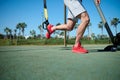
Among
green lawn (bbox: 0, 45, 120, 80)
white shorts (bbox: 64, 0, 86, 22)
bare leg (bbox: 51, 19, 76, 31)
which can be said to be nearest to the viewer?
green lawn (bbox: 0, 45, 120, 80)

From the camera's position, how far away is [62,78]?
1782 mm

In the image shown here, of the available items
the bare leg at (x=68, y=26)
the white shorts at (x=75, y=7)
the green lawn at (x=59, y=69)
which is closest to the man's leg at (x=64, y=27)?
the bare leg at (x=68, y=26)

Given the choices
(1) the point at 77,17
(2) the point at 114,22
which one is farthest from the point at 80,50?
(2) the point at 114,22

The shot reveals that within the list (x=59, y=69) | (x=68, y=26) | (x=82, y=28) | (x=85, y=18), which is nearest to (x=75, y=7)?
(x=85, y=18)

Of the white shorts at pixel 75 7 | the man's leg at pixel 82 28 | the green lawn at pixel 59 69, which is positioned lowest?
the green lawn at pixel 59 69

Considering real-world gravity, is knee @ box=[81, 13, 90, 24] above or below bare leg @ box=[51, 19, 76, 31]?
above

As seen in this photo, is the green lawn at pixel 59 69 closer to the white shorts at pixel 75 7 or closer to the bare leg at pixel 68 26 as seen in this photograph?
the white shorts at pixel 75 7

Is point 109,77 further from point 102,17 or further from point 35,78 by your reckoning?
point 102,17

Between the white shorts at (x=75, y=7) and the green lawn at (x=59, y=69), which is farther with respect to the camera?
the white shorts at (x=75, y=7)

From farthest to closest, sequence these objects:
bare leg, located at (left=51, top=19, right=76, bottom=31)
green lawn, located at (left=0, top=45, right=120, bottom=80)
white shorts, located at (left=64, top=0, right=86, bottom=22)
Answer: bare leg, located at (left=51, top=19, right=76, bottom=31) < white shorts, located at (left=64, top=0, right=86, bottom=22) < green lawn, located at (left=0, top=45, right=120, bottom=80)

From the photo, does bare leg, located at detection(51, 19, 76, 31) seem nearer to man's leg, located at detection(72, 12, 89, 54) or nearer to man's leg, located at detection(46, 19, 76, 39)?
man's leg, located at detection(46, 19, 76, 39)

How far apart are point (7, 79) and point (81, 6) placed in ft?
9.82

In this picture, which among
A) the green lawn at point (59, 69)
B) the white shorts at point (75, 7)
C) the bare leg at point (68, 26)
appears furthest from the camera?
the bare leg at point (68, 26)

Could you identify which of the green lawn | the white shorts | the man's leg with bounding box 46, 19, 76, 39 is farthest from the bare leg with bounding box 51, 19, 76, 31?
the green lawn
